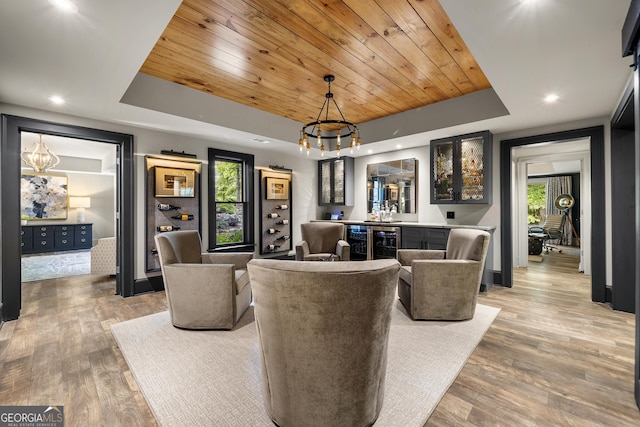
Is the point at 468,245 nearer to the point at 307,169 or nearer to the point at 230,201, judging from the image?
the point at 230,201

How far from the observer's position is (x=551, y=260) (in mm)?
6457

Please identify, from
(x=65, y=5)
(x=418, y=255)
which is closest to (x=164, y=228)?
(x=65, y=5)

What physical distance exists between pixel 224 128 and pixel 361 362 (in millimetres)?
3644

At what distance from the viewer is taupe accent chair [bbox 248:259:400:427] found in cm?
126

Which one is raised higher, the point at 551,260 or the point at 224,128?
the point at 224,128

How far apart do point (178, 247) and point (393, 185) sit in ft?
13.1

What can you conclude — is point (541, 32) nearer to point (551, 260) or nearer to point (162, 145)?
point (162, 145)

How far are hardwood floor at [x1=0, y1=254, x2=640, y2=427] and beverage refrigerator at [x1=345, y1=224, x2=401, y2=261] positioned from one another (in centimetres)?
179

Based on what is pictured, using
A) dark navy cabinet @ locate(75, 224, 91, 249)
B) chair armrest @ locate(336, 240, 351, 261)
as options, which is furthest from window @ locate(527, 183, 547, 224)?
dark navy cabinet @ locate(75, 224, 91, 249)

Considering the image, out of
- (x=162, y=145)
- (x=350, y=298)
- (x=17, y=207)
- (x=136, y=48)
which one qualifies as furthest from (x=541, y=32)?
(x=17, y=207)

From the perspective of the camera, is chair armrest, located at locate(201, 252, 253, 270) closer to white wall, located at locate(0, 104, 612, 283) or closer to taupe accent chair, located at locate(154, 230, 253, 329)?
taupe accent chair, located at locate(154, 230, 253, 329)

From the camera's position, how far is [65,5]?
1.63 m

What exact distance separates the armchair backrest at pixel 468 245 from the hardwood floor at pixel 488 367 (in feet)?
2.39

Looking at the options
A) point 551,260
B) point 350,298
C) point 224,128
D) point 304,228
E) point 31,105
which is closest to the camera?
point 350,298
